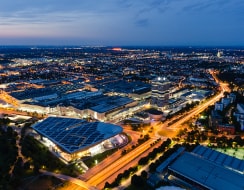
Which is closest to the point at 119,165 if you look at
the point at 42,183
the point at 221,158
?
the point at 42,183

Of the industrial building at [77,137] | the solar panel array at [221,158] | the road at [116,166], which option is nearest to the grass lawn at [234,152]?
the solar panel array at [221,158]

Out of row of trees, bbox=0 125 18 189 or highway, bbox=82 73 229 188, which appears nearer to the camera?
row of trees, bbox=0 125 18 189

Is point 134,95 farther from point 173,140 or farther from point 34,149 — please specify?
point 34,149

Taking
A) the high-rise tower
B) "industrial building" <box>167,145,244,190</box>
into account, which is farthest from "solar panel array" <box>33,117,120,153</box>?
the high-rise tower

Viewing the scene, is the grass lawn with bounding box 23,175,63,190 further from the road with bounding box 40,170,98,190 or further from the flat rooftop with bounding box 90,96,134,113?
the flat rooftop with bounding box 90,96,134,113

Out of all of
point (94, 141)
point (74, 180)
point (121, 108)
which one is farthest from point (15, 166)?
point (121, 108)

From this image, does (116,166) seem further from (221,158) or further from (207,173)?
(221,158)
